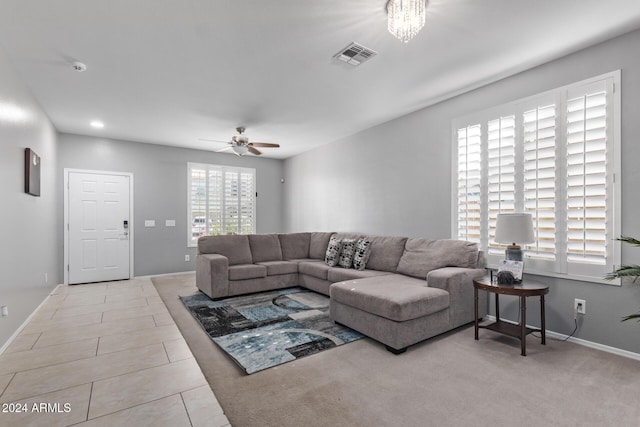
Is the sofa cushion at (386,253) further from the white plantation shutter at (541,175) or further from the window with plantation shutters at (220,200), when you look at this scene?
the window with plantation shutters at (220,200)

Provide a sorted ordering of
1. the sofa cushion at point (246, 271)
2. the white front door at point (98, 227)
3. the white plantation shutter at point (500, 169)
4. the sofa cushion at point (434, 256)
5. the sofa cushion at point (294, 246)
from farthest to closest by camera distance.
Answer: the sofa cushion at point (294, 246) → the white front door at point (98, 227) → the sofa cushion at point (246, 271) → the sofa cushion at point (434, 256) → the white plantation shutter at point (500, 169)

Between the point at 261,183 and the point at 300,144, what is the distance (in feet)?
5.53

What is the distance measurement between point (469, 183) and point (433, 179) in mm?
532

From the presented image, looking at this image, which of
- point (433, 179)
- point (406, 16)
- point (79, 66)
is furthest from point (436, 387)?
point (79, 66)

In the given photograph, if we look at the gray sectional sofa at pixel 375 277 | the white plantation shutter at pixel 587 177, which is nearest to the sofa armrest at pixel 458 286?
the gray sectional sofa at pixel 375 277

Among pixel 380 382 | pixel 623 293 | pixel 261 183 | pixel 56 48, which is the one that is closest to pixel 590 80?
pixel 623 293

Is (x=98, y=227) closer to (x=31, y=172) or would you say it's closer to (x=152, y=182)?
(x=152, y=182)

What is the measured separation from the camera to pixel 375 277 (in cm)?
359

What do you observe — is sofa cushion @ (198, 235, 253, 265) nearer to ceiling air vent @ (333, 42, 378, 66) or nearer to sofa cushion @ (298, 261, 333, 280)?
sofa cushion @ (298, 261, 333, 280)

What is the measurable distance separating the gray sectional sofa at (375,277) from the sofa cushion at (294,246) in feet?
0.06

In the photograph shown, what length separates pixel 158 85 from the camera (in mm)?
3498

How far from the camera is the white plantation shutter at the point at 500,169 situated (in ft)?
10.7

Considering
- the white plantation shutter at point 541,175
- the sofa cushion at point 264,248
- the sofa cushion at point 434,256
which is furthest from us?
the sofa cushion at point 264,248

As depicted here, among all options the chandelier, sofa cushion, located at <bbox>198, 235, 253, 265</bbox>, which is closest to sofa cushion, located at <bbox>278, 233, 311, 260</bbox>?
sofa cushion, located at <bbox>198, 235, 253, 265</bbox>
